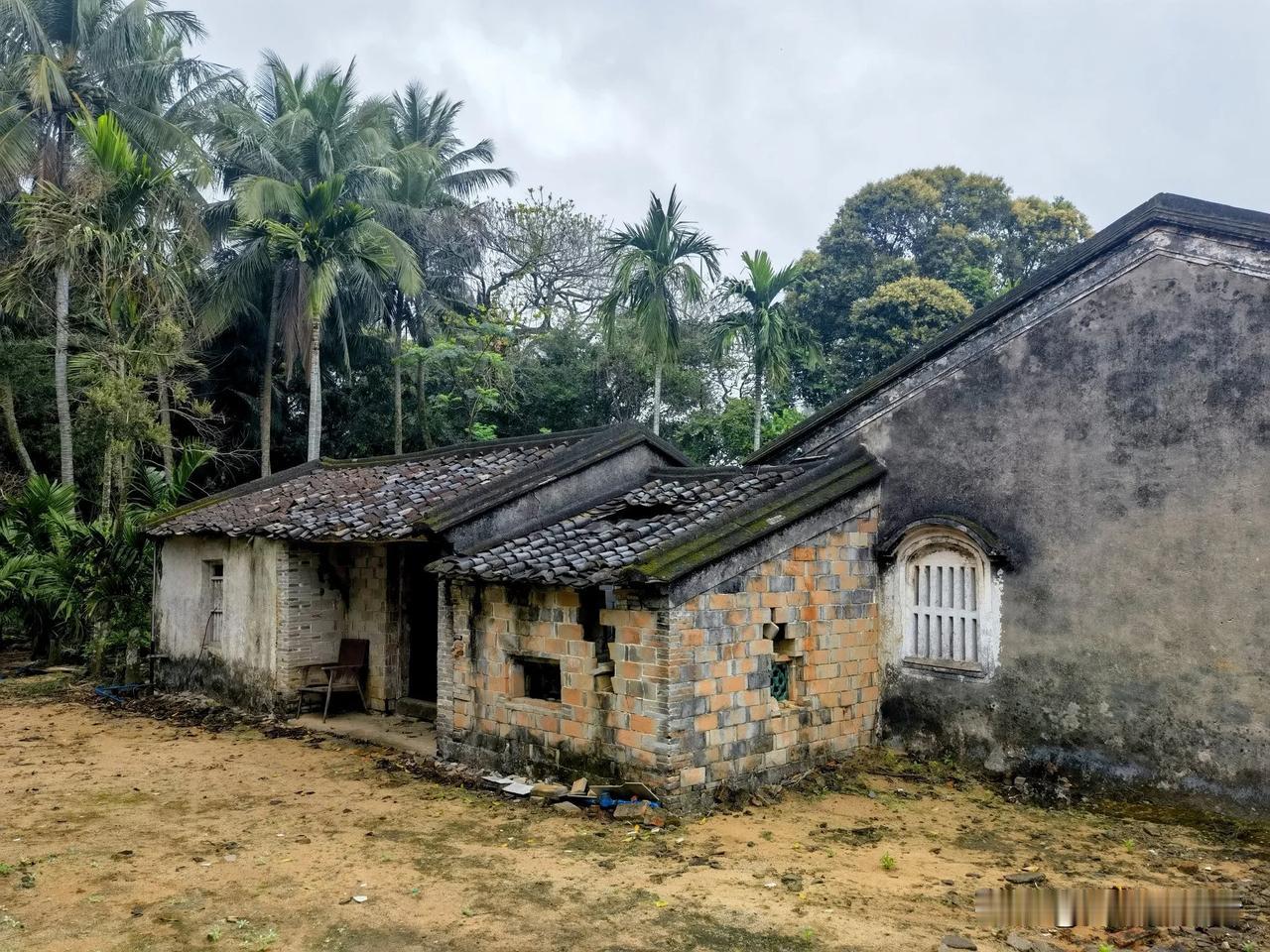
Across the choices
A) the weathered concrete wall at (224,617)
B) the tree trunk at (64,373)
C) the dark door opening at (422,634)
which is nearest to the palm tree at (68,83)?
the tree trunk at (64,373)

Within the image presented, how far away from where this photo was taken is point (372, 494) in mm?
13961

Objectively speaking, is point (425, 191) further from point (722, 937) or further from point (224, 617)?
point (722, 937)

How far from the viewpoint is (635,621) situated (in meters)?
9.12

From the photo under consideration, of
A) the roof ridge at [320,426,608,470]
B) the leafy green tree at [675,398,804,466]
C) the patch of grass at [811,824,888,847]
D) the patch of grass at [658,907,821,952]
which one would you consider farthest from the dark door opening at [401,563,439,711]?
the leafy green tree at [675,398,804,466]

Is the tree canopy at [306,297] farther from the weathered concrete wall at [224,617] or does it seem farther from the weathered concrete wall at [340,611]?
the weathered concrete wall at [340,611]

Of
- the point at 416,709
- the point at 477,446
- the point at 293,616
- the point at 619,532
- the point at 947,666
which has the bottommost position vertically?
the point at 416,709

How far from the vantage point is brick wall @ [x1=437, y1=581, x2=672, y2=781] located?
9.00 meters

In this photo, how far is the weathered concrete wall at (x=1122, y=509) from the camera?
8.78 m

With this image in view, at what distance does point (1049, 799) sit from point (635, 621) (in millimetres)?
4482

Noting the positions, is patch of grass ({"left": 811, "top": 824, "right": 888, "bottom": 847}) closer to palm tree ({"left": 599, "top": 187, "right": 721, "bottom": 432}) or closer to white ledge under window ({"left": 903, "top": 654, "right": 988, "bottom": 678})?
white ledge under window ({"left": 903, "top": 654, "right": 988, "bottom": 678})

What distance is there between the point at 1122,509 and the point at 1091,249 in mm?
2626

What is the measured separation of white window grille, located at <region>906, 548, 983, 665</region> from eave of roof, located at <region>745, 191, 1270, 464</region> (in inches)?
79.8

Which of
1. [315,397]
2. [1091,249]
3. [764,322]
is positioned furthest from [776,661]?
[315,397]

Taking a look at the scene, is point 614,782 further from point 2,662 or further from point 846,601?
point 2,662
